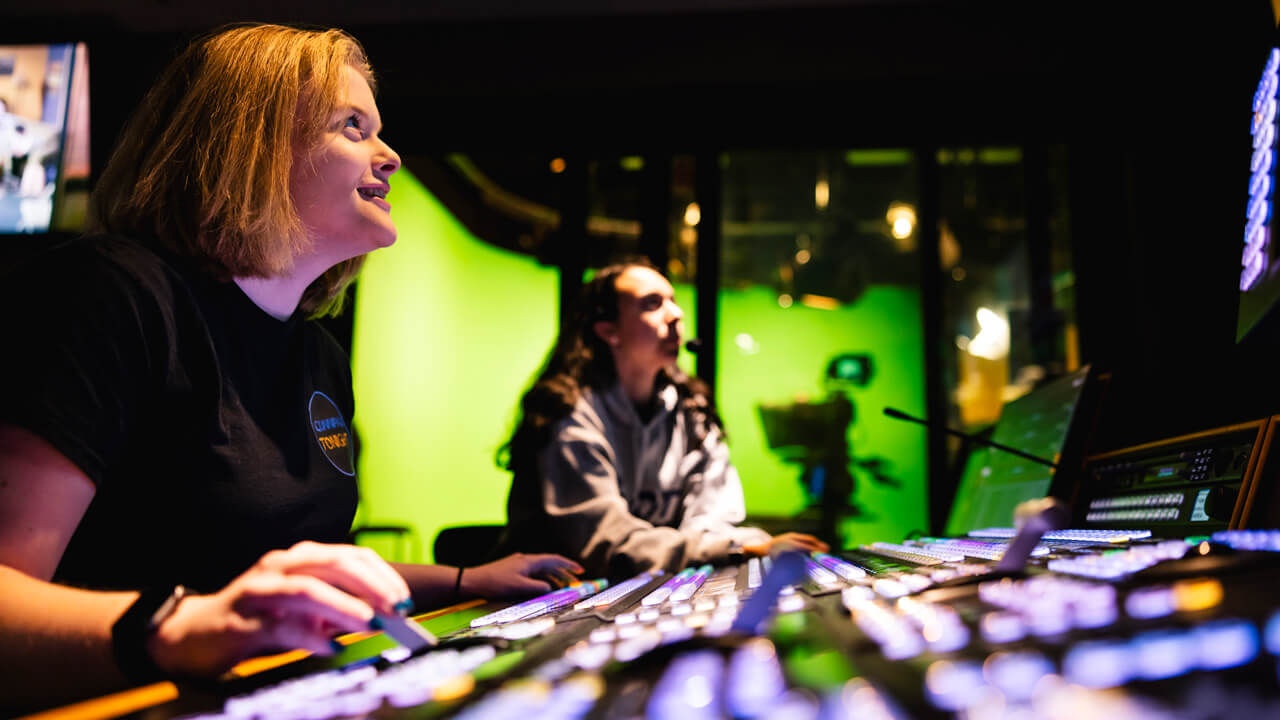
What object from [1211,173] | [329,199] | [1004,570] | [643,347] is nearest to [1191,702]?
[1004,570]

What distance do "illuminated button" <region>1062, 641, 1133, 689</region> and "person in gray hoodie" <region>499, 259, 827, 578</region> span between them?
1.03m

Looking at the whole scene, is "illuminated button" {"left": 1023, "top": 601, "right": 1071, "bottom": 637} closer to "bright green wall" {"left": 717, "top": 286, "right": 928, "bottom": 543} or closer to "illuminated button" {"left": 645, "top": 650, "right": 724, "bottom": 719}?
"illuminated button" {"left": 645, "top": 650, "right": 724, "bottom": 719}

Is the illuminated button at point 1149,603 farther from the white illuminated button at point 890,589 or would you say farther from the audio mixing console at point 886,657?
the white illuminated button at point 890,589

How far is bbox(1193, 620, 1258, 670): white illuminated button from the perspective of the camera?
0.27m

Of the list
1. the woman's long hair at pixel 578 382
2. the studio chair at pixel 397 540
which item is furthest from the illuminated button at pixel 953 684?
the studio chair at pixel 397 540

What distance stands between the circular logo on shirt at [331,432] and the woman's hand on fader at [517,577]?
0.77ft

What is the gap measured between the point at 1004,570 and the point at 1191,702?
1.11ft

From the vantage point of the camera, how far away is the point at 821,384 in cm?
412

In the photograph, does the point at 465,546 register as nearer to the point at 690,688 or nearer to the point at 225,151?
the point at 225,151

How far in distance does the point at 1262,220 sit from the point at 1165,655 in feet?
2.09

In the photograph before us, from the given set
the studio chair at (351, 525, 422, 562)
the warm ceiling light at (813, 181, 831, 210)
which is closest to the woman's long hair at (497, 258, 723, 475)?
the warm ceiling light at (813, 181, 831, 210)

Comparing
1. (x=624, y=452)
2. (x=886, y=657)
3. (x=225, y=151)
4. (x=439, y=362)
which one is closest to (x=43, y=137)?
(x=439, y=362)

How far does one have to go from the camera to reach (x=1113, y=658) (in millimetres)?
289

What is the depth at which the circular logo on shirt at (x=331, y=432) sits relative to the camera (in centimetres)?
96
